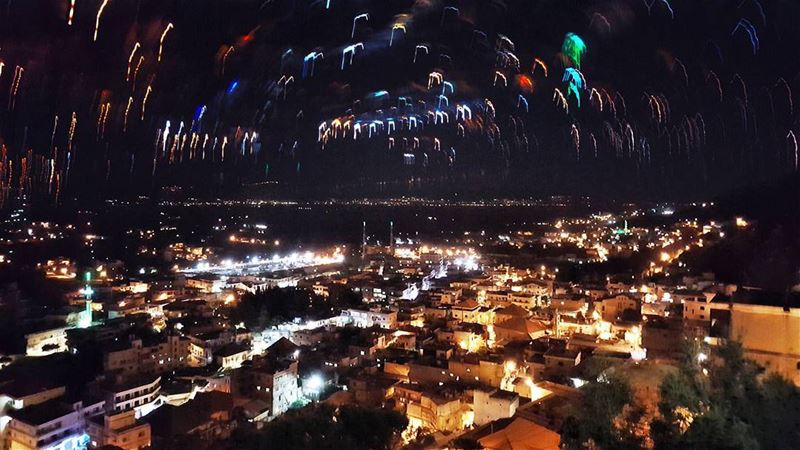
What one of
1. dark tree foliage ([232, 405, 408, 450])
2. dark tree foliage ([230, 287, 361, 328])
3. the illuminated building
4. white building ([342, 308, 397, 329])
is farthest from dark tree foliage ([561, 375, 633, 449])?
dark tree foliage ([230, 287, 361, 328])

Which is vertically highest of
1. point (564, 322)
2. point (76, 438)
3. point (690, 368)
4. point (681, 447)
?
point (690, 368)

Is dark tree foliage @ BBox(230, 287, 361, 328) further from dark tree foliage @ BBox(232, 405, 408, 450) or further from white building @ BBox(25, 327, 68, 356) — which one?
dark tree foliage @ BBox(232, 405, 408, 450)

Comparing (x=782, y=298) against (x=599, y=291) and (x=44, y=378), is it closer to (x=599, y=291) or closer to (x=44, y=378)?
(x=599, y=291)

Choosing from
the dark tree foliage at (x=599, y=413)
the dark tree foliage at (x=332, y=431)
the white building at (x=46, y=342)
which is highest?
the dark tree foliage at (x=599, y=413)

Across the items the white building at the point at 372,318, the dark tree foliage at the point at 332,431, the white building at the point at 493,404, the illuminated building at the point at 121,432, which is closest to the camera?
the dark tree foliage at the point at 332,431

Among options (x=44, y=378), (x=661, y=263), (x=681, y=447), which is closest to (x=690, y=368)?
(x=681, y=447)

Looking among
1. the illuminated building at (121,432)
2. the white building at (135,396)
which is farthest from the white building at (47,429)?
the white building at (135,396)

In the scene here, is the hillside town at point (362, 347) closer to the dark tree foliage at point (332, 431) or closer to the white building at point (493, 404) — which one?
the white building at point (493, 404)

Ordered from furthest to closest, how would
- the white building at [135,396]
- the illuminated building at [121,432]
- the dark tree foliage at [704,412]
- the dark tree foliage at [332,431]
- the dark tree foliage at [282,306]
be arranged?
the dark tree foliage at [282,306] < the white building at [135,396] < the illuminated building at [121,432] < the dark tree foliage at [332,431] < the dark tree foliage at [704,412]

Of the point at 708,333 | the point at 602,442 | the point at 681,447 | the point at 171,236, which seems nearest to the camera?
the point at 681,447
